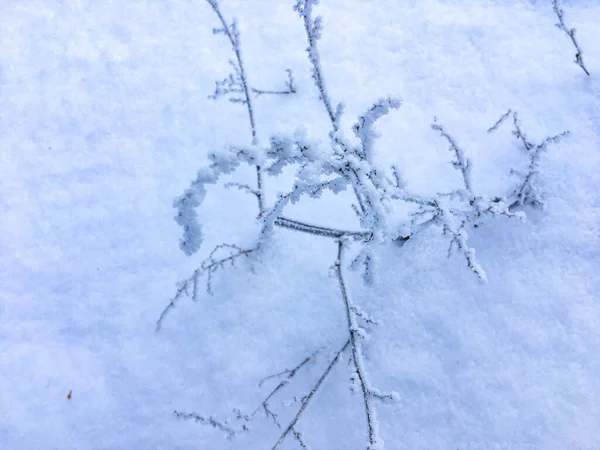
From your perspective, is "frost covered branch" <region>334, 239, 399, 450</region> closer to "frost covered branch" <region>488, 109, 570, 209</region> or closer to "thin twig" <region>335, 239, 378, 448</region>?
"thin twig" <region>335, 239, 378, 448</region>

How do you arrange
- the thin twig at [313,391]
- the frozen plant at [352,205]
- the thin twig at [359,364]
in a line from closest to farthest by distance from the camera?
the frozen plant at [352,205], the thin twig at [359,364], the thin twig at [313,391]

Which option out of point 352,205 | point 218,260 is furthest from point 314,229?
point 218,260

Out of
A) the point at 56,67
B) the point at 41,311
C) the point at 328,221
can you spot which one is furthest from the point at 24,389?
the point at 56,67

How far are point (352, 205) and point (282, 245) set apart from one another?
42 cm

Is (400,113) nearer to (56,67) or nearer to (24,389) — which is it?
(56,67)

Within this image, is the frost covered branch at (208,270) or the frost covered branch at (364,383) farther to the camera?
the frost covered branch at (208,270)

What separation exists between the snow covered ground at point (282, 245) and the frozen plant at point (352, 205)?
6 cm

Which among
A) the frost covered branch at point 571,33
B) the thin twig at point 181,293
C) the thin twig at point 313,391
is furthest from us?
the frost covered branch at point 571,33

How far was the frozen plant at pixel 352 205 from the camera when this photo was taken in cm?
115

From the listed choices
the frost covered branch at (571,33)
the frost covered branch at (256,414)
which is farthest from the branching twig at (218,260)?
A: the frost covered branch at (571,33)

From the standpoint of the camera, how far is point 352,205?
1.58m

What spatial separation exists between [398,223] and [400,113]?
54cm

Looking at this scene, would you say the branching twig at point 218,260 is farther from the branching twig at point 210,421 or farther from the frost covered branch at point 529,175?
the frost covered branch at point 529,175

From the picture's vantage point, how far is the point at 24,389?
1.82m
